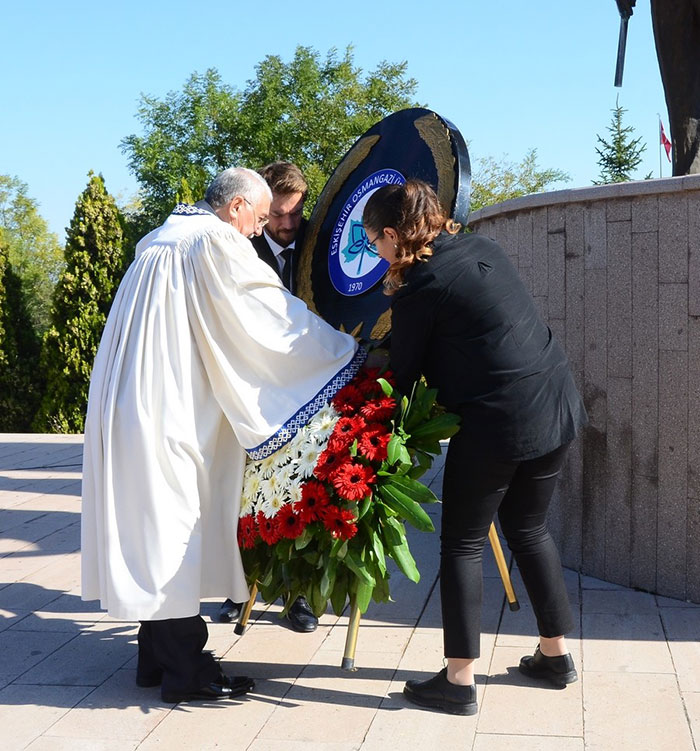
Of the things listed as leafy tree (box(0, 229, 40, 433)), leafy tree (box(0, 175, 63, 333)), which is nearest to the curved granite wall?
→ leafy tree (box(0, 229, 40, 433))

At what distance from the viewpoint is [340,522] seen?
306cm

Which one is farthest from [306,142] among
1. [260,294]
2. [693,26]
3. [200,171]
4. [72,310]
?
[260,294]

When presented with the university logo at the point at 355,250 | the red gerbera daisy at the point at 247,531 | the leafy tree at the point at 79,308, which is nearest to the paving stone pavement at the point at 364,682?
the red gerbera daisy at the point at 247,531

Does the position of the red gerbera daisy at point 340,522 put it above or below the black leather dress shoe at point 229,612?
above

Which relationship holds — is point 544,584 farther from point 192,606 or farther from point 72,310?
point 72,310

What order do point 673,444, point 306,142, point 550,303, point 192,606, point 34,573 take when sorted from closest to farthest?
point 192,606
point 673,444
point 550,303
point 34,573
point 306,142

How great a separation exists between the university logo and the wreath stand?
110cm

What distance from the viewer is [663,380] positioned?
164 inches

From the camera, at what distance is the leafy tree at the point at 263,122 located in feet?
107

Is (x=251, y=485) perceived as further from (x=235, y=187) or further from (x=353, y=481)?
(x=235, y=187)

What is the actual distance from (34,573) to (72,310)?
38.6 ft

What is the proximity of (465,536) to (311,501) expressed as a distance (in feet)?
1.68

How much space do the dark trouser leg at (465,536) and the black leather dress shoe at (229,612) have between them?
52.8 inches

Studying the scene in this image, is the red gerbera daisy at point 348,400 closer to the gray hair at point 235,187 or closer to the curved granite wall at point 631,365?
the gray hair at point 235,187
